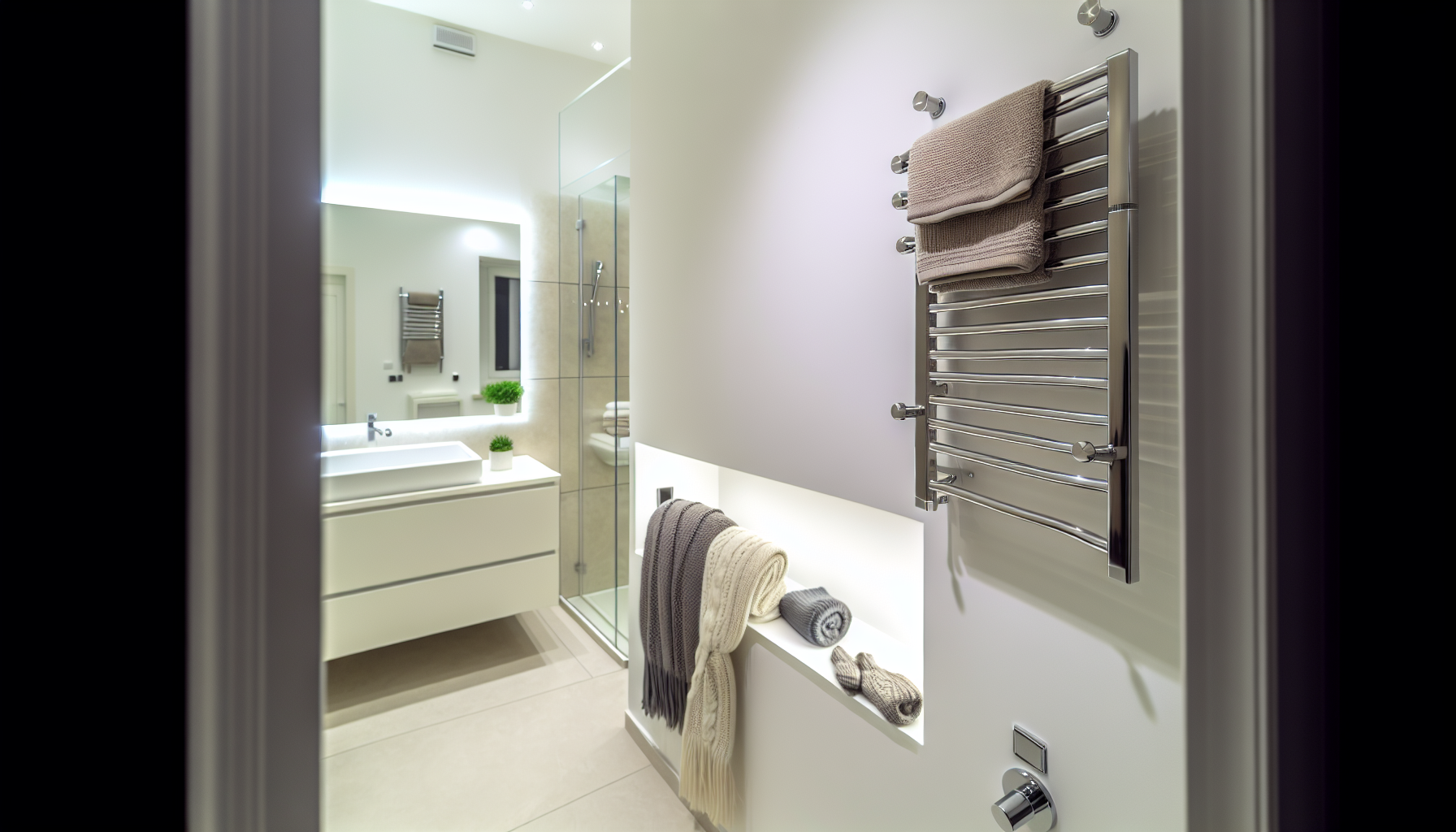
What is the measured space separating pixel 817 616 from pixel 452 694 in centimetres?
165

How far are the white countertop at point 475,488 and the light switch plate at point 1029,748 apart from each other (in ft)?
6.52

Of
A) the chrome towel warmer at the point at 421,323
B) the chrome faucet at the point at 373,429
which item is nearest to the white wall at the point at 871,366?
the chrome towel warmer at the point at 421,323

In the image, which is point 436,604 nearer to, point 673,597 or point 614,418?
point 614,418

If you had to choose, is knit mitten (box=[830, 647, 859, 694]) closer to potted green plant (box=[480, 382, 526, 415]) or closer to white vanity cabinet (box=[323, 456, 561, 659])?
white vanity cabinet (box=[323, 456, 561, 659])

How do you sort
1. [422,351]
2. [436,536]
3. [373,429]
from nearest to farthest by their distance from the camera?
[436,536] → [373,429] → [422,351]

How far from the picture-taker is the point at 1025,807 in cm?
86

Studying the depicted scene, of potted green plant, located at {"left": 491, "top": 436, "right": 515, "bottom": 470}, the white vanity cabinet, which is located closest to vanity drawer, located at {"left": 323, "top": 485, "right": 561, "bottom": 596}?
the white vanity cabinet

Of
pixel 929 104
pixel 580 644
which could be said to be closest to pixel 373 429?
pixel 580 644

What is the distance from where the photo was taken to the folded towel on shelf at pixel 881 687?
111cm
